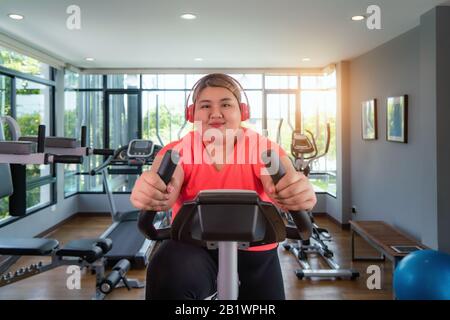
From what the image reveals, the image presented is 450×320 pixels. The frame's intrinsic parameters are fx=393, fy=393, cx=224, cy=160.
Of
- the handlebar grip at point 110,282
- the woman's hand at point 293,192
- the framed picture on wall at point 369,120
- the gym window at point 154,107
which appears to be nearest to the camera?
the woman's hand at point 293,192

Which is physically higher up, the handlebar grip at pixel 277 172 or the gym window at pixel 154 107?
the gym window at pixel 154 107

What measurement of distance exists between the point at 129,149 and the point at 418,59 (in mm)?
2770

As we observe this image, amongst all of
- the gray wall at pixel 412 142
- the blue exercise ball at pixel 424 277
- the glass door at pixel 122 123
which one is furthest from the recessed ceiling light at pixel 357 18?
the glass door at pixel 122 123

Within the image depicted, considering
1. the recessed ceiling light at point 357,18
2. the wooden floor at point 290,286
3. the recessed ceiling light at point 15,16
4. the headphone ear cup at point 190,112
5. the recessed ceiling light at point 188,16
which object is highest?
the recessed ceiling light at point 15,16

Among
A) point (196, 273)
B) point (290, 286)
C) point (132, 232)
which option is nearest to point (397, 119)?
point (290, 286)

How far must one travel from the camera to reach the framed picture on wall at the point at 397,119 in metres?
3.70

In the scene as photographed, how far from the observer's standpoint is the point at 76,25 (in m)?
3.42

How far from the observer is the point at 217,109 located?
1205 mm

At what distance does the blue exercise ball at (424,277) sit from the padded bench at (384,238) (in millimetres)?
916

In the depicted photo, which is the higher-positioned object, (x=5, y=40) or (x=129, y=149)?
(x=5, y=40)

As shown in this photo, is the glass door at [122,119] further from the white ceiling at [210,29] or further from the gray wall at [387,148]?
the gray wall at [387,148]
